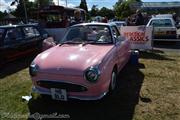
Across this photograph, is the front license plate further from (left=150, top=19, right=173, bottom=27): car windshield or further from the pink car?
(left=150, top=19, right=173, bottom=27): car windshield

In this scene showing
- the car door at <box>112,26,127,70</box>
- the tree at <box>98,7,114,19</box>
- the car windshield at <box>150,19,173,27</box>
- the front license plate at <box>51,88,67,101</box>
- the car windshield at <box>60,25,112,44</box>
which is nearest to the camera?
the front license plate at <box>51,88,67,101</box>

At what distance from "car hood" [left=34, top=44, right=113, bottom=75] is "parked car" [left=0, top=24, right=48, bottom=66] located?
140 inches

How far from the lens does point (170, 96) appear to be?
594 centimetres

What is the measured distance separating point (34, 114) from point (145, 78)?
3.45 m

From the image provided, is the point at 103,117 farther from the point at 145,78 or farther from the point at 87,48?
the point at 145,78

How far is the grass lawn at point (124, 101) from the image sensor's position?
16.7 ft

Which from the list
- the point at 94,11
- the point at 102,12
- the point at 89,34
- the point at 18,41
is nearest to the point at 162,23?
the point at 18,41

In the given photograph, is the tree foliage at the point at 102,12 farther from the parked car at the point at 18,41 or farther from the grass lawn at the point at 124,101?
the grass lawn at the point at 124,101

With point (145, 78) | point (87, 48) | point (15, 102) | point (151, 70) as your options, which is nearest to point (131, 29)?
point (151, 70)

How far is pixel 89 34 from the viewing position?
6738 mm

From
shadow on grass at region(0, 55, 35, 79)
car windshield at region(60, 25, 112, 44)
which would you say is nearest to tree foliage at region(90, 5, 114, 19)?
shadow on grass at region(0, 55, 35, 79)

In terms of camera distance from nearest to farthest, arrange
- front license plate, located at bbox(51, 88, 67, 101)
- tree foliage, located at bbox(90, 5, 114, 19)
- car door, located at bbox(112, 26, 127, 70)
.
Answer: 1. front license plate, located at bbox(51, 88, 67, 101)
2. car door, located at bbox(112, 26, 127, 70)
3. tree foliage, located at bbox(90, 5, 114, 19)

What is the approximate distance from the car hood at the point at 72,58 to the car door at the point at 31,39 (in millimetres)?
4340

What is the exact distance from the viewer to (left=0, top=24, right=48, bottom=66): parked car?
30.2ft
